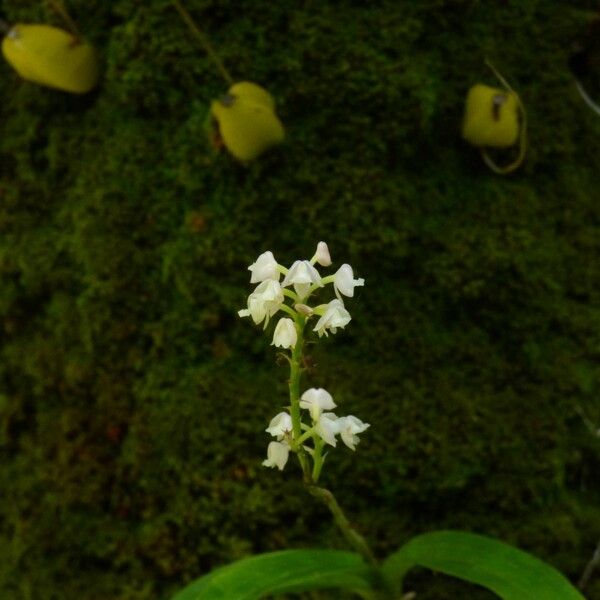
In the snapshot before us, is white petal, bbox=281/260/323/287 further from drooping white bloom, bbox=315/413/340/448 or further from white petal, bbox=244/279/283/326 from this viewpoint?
drooping white bloom, bbox=315/413/340/448

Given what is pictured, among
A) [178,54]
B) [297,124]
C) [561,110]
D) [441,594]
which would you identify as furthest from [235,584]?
[561,110]

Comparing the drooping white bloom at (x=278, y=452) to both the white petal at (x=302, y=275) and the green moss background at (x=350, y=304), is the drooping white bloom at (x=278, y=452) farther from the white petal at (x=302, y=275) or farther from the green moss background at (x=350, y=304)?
the green moss background at (x=350, y=304)

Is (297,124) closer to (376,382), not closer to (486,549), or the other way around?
(376,382)

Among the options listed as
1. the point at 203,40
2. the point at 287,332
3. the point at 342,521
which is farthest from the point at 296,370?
the point at 203,40

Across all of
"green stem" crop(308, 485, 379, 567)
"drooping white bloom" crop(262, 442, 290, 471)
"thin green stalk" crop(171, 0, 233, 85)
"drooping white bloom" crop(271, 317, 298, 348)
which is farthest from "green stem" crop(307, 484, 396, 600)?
"thin green stalk" crop(171, 0, 233, 85)

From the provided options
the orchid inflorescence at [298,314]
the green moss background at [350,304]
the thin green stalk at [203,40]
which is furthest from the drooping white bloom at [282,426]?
the thin green stalk at [203,40]

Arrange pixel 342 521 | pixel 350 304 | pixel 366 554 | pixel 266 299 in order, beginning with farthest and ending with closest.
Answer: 1. pixel 350 304
2. pixel 366 554
3. pixel 342 521
4. pixel 266 299

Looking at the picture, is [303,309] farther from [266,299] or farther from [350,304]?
[350,304]
